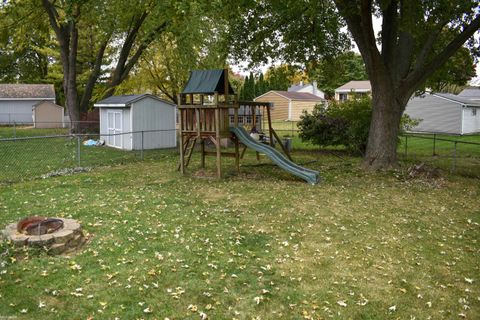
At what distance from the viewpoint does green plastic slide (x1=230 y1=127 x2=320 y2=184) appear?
11.8 meters

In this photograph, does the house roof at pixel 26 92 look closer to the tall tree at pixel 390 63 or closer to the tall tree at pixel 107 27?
the tall tree at pixel 107 27

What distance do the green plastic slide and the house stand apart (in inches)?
284

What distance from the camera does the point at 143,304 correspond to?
4.78m

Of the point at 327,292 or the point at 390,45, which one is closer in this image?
the point at 327,292

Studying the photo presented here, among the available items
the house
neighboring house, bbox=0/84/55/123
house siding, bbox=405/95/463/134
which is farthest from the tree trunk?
neighboring house, bbox=0/84/55/123

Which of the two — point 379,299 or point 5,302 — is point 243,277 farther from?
point 5,302

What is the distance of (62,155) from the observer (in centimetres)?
1709

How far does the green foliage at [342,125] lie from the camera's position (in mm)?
18328

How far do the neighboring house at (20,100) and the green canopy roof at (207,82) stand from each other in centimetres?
3225

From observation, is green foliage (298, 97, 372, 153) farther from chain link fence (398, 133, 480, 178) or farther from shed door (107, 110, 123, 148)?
shed door (107, 110, 123, 148)

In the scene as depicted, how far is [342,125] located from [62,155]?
11.1 metres

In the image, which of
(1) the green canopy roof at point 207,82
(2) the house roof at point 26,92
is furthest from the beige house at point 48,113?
(1) the green canopy roof at point 207,82

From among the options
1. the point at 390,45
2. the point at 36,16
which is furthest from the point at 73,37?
the point at 390,45

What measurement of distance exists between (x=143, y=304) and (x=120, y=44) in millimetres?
26398
